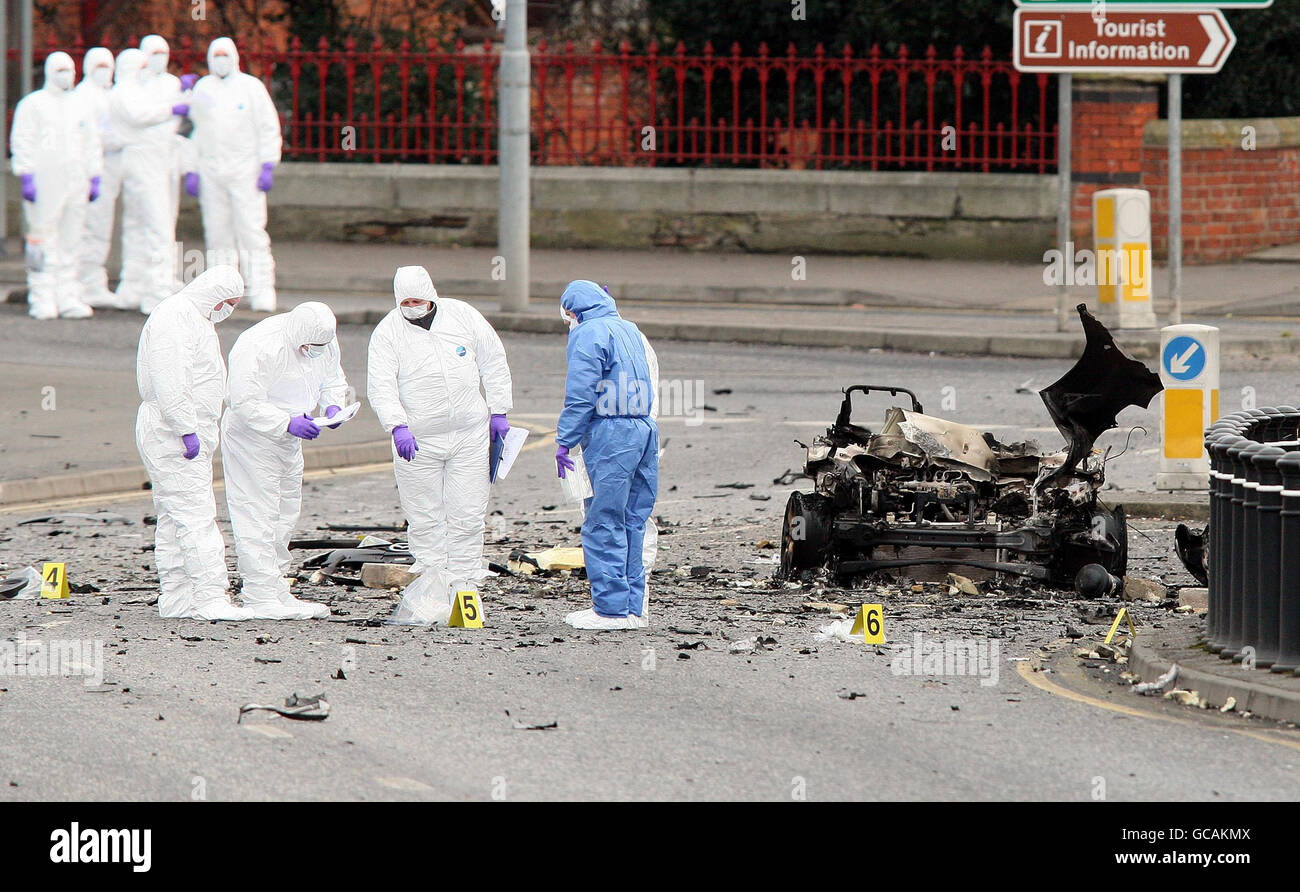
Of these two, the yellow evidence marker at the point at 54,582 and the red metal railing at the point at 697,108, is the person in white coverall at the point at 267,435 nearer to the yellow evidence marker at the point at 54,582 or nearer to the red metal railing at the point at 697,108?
the yellow evidence marker at the point at 54,582

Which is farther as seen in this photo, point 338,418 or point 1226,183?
point 1226,183

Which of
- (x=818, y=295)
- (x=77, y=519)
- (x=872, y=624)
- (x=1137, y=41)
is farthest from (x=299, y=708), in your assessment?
(x=818, y=295)

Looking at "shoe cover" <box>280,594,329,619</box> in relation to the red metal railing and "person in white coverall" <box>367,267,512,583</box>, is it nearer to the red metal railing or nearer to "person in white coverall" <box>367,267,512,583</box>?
"person in white coverall" <box>367,267,512,583</box>

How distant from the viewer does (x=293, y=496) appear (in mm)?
9430

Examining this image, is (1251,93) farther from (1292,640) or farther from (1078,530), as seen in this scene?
(1292,640)

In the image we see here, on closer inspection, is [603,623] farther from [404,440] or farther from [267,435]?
[267,435]

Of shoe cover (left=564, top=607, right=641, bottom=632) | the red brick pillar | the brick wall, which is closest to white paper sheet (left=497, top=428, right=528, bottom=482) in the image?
shoe cover (left=564, top=607, right=641, bottom=632)

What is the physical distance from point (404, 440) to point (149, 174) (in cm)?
1191

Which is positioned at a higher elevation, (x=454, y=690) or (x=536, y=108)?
(x=536, y=108)

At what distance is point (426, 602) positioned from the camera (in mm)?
9133

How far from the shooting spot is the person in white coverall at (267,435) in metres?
9.07

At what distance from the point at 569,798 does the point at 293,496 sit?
3645 millimetres

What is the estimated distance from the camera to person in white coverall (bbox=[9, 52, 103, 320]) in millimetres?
19469

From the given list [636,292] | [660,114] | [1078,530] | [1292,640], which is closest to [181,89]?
[636,292]
